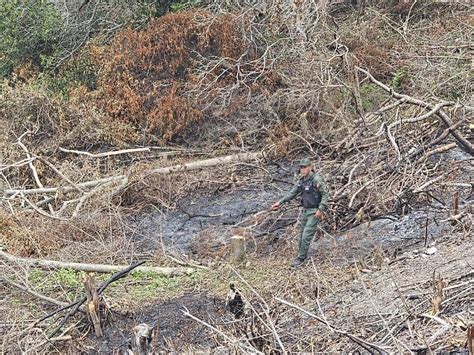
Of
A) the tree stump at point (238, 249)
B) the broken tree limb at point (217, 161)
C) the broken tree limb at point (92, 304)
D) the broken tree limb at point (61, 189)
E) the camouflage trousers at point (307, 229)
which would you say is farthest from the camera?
the broken tree limb at point (217, 161)

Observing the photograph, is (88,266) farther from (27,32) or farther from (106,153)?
(27,32)

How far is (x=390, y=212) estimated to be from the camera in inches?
362

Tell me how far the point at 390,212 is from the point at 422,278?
2.90m

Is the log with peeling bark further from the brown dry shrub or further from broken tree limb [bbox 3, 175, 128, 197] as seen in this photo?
the brown dry shrub

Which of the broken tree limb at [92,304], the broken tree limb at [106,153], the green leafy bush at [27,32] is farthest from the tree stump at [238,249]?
the green leafy bush at [27,32]

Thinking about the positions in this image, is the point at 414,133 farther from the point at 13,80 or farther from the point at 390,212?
the point at 13,80

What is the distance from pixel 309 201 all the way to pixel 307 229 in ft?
1.21

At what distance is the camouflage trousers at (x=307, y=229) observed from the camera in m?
8.68

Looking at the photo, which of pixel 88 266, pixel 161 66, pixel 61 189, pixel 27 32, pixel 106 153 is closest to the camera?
pixel 88 266

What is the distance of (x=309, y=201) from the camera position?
8.70m

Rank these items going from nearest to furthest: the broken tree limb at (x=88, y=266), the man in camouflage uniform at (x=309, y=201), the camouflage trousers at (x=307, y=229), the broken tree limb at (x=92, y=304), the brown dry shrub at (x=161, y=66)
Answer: the broken tree limb at (x=92, y=304)
the man in camouflage uniform at (x=309, y=201)
the camouflage trousers at (x=307, y=229)
the broken tree limb at (x=88, y=266)
the brown dry shrub at (x=161, y=66)

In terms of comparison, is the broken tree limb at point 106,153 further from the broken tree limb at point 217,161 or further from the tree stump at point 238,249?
the tree stump at point 238,249

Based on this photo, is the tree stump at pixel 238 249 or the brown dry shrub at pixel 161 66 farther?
the brown dry shrub at pixel 161 66

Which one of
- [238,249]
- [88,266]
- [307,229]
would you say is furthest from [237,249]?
[88,266]
